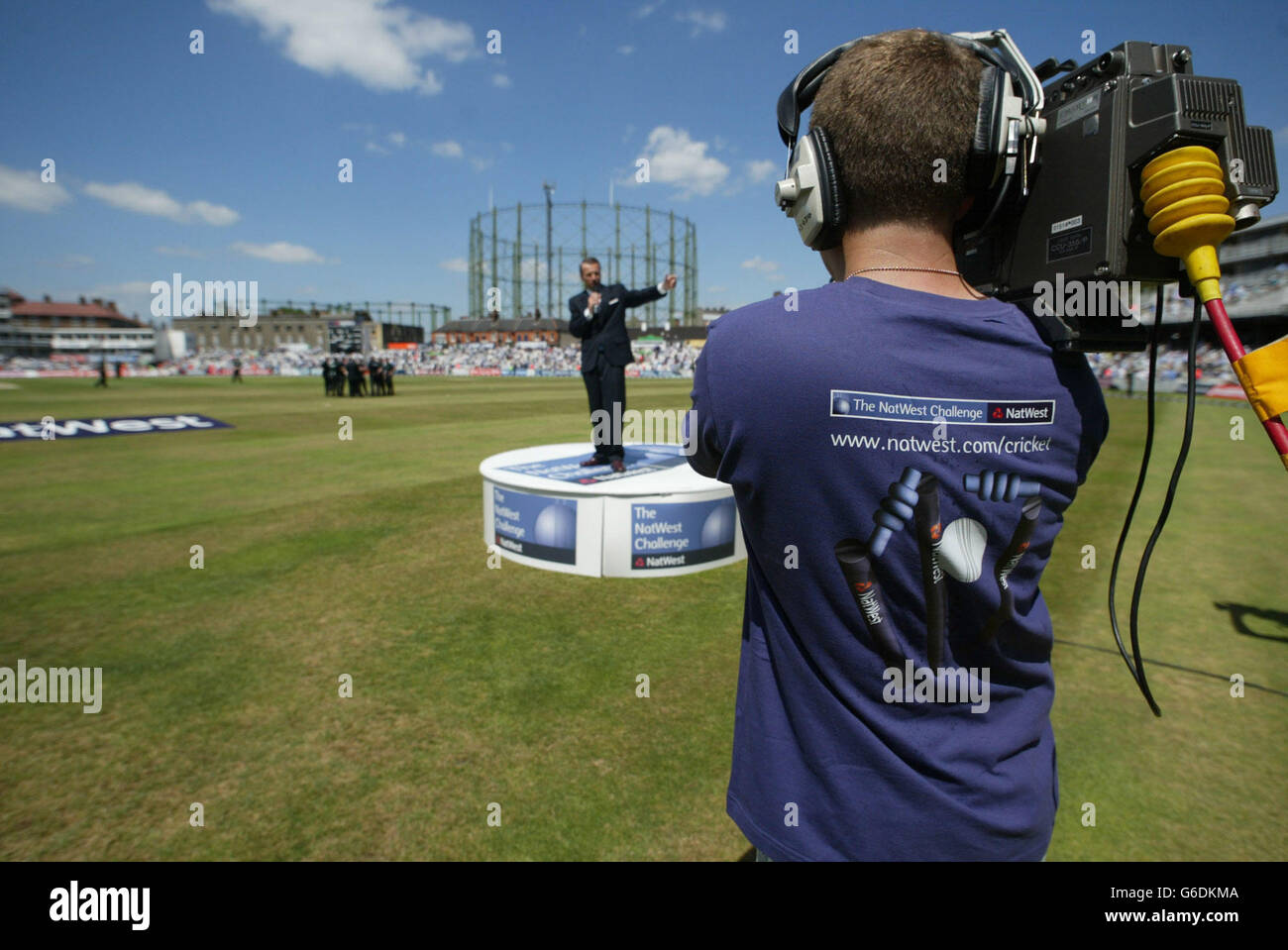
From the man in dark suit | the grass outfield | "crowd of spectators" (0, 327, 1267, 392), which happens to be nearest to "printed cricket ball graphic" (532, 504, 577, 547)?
the grass outfield

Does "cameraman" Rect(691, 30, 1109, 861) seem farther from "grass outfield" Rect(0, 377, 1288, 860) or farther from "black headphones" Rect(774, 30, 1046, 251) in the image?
"grass outfield" Rect(0, 377, 1288, 860)

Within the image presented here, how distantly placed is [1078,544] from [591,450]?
5495mm

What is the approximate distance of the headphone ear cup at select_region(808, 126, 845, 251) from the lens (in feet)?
3.83

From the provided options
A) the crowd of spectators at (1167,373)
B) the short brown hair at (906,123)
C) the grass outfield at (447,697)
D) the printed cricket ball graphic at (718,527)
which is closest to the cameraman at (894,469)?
the short brown hair at (906,123)

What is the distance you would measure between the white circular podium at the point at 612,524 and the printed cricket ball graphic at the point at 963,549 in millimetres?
4403

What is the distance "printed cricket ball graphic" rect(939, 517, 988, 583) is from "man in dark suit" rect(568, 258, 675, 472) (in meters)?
5.92

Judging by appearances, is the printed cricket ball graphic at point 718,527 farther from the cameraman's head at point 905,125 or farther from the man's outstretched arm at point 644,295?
the cameraman's head at point 905,125

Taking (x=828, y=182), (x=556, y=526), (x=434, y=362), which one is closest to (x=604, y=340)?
(x=556, y=526)

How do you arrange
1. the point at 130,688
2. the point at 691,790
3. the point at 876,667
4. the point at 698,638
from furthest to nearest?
the point at 698,638 → the point at 130,688 → the point at 691,790 → the point at 876,667

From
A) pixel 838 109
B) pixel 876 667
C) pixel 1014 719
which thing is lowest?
pixel 1014 719

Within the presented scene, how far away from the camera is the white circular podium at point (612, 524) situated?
5672 millimetres

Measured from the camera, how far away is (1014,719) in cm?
120

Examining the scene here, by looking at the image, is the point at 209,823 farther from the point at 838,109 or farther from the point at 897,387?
the point at 838,109

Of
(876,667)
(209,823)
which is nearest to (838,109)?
(876,667)
